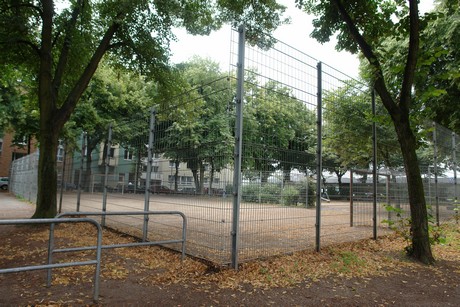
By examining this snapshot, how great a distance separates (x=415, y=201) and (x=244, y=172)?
3.77 m

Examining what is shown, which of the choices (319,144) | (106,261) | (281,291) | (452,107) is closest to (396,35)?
(319,144)

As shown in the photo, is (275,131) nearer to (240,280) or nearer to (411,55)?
(240,280)

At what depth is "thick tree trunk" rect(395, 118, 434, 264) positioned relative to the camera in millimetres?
6672

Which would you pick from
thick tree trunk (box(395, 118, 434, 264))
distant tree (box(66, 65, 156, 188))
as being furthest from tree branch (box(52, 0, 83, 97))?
distant tree (box(66, 65, 156, 188))

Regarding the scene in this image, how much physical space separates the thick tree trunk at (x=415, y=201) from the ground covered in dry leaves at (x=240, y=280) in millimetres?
298

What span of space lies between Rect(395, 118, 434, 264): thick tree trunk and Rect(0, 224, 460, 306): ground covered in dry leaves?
0.30 m

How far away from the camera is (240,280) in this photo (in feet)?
16.5

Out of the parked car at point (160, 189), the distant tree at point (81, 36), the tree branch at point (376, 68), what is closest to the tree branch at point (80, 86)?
the distant tree at point (81, 36)

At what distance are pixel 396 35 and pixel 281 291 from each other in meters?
6.20

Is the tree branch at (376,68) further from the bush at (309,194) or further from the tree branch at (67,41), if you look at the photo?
the tree branch at (67,41)

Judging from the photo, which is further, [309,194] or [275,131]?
[309,194]

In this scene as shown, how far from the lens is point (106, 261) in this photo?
19.9ft

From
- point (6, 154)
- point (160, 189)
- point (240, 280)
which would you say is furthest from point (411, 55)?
point (6, 154)

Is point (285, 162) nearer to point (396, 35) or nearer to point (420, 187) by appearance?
point (420, 187)
